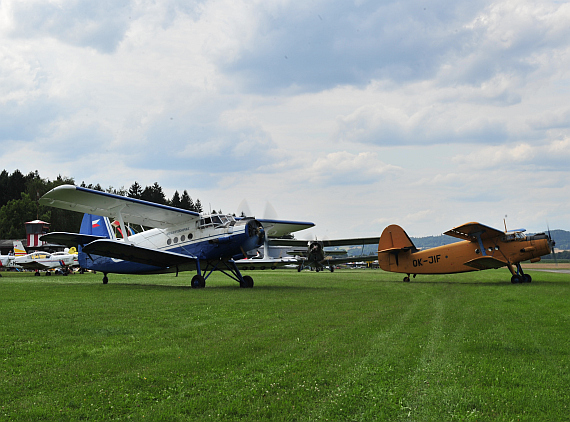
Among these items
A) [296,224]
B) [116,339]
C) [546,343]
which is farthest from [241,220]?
[546,343]

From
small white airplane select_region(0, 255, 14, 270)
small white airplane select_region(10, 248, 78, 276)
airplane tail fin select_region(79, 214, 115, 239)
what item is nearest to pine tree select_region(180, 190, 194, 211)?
small white airplane select_region(0, 255, 14, 270)

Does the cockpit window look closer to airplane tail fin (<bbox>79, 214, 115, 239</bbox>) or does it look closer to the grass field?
airplane tail fin (<bbox>79, 214, 115, 239</bbox>)

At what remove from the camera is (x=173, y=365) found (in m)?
5.69

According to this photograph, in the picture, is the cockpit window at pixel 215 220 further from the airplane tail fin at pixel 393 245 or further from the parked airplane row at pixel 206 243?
the airplane tail fin at pixel 393 245

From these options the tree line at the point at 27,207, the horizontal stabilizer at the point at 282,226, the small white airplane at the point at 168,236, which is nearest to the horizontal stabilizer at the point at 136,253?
the small white airplane at the point at 168,236

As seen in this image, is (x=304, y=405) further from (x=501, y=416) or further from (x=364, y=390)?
(x=501, y=416)

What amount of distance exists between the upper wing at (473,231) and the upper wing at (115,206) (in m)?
13.1

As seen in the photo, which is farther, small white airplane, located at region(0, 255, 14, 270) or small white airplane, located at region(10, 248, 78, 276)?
small white airplane, located at region(0, 255, 14, 270)

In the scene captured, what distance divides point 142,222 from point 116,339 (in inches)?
603

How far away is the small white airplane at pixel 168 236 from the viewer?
1933 cm

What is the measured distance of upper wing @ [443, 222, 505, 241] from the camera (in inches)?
915

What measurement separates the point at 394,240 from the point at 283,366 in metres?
22.4

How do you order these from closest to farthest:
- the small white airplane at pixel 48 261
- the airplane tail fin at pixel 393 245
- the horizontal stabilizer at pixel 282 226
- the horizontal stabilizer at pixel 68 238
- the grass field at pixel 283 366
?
the grass field at pixel 283 366
the horizontal stabilizer at pixel 68 238
the horizontal stabilizer at pixel 282 226
the airplane tail fin at pixel 393 245
the small white airplane at pixel 48 261

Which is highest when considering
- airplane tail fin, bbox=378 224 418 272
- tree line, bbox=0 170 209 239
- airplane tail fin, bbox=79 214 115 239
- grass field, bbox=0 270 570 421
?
tree line, bbox=0 170 209 239
